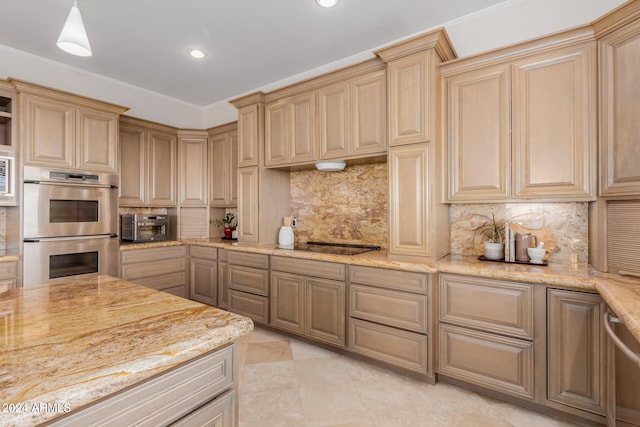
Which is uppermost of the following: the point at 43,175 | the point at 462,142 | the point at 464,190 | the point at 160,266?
the point at 462,142

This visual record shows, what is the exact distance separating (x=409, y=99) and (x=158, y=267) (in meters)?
3.37

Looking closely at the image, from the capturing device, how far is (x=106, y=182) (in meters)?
3.36

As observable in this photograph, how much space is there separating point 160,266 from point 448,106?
3.58 metres

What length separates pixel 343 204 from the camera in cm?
347

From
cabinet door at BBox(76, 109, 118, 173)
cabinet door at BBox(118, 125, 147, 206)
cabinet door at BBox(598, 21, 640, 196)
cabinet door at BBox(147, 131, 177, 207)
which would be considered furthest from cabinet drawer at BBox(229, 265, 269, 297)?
cabinet door at BBox(598, 21, 640, 196)

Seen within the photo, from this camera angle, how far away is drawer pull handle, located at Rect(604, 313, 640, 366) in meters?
1.22

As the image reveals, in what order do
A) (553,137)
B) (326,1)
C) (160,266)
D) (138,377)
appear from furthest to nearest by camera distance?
(160,266) → (326,1) → (553,137) → (138,377)

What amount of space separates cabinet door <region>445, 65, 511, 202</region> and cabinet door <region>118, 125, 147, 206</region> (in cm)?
358

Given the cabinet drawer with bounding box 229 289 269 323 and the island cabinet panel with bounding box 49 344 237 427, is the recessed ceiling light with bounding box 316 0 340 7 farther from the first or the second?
the cabinet drawer with bounding box 229 289 269 323

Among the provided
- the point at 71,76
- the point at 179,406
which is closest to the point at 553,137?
the point at 179,406

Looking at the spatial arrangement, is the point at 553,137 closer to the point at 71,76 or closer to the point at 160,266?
the point at 160,266

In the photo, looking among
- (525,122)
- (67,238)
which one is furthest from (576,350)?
(67,238)

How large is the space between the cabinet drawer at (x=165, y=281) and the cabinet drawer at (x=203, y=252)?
0.30m

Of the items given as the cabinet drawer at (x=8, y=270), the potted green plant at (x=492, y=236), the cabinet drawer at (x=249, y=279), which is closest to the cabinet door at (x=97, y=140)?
the cabinet drawer at (x=8, y=270)
